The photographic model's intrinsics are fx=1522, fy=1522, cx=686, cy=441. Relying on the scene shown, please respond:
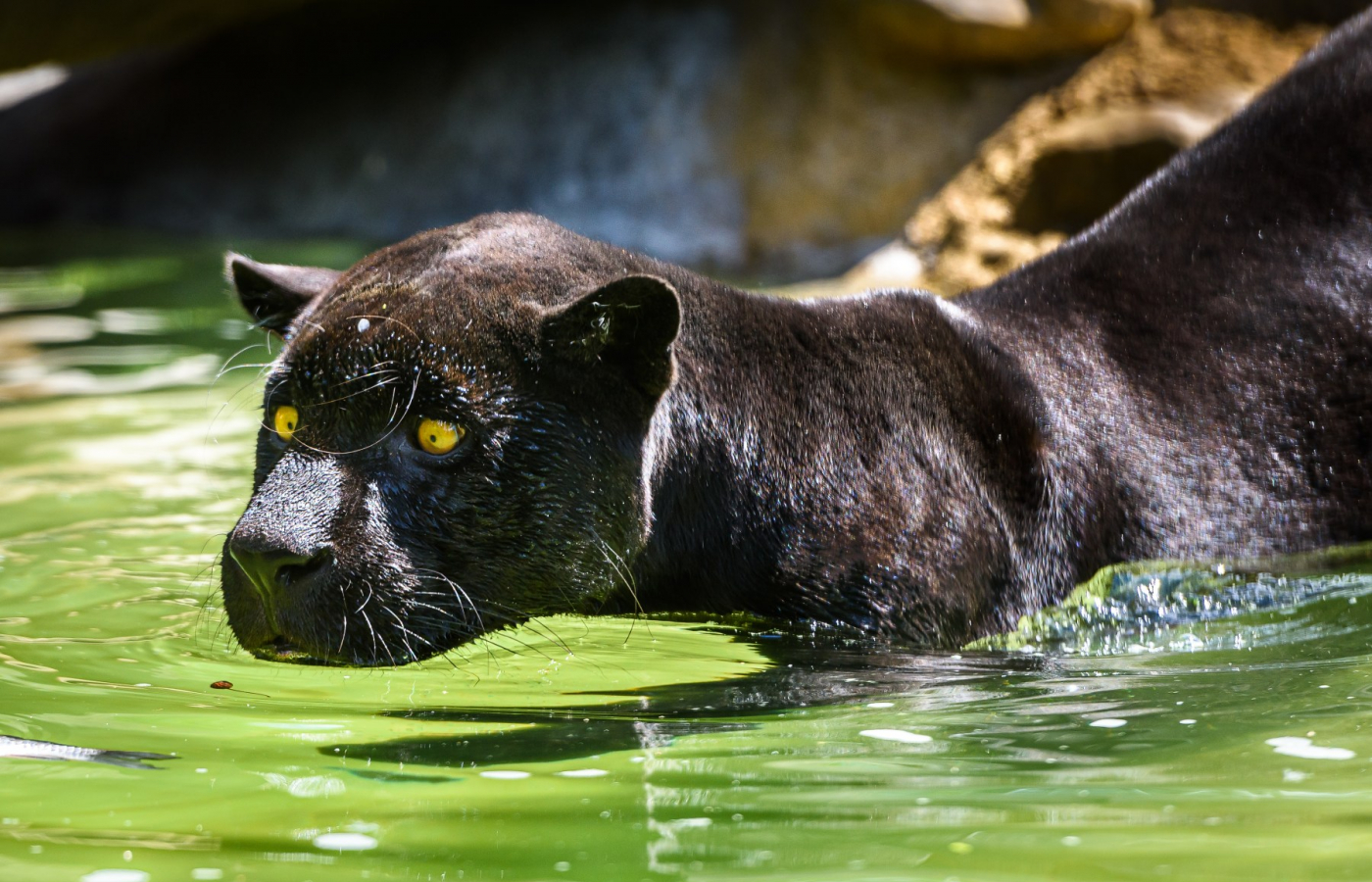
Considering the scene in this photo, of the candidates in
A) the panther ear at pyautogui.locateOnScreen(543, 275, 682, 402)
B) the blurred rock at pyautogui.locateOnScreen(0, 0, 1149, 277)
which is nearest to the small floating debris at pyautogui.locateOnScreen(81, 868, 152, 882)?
the panther ear at pyautogui.locateOnScreen(543, 275, 682, 402)

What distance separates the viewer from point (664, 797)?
286cm

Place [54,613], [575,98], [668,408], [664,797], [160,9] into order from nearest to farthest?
[664,797] < [668,408] < [54,613] < [160,9] < [575,98]

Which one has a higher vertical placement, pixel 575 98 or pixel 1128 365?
pixel 575 98

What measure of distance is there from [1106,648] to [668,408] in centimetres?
140

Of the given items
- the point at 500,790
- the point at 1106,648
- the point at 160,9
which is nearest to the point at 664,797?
the point at 500,790

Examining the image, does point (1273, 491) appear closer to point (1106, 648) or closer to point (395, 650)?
point (1106, 648)

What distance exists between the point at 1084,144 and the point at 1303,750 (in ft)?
27.2

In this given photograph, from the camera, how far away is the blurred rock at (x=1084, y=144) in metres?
10.5

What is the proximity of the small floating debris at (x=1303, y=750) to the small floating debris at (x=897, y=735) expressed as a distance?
2.28 ft

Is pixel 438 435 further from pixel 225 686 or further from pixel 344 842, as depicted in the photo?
pixel 344 842

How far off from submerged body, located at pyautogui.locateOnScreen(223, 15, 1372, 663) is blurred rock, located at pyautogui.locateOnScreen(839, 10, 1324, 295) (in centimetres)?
499

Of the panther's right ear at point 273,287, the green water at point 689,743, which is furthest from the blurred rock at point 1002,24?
the panther's right ear at point 273,287

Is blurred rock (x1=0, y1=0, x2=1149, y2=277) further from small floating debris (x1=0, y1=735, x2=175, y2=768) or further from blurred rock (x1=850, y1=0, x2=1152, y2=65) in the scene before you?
small floating debris (x1=0, y1=735, x2=175, y2=768)

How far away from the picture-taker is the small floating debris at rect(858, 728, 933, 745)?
3.22m
